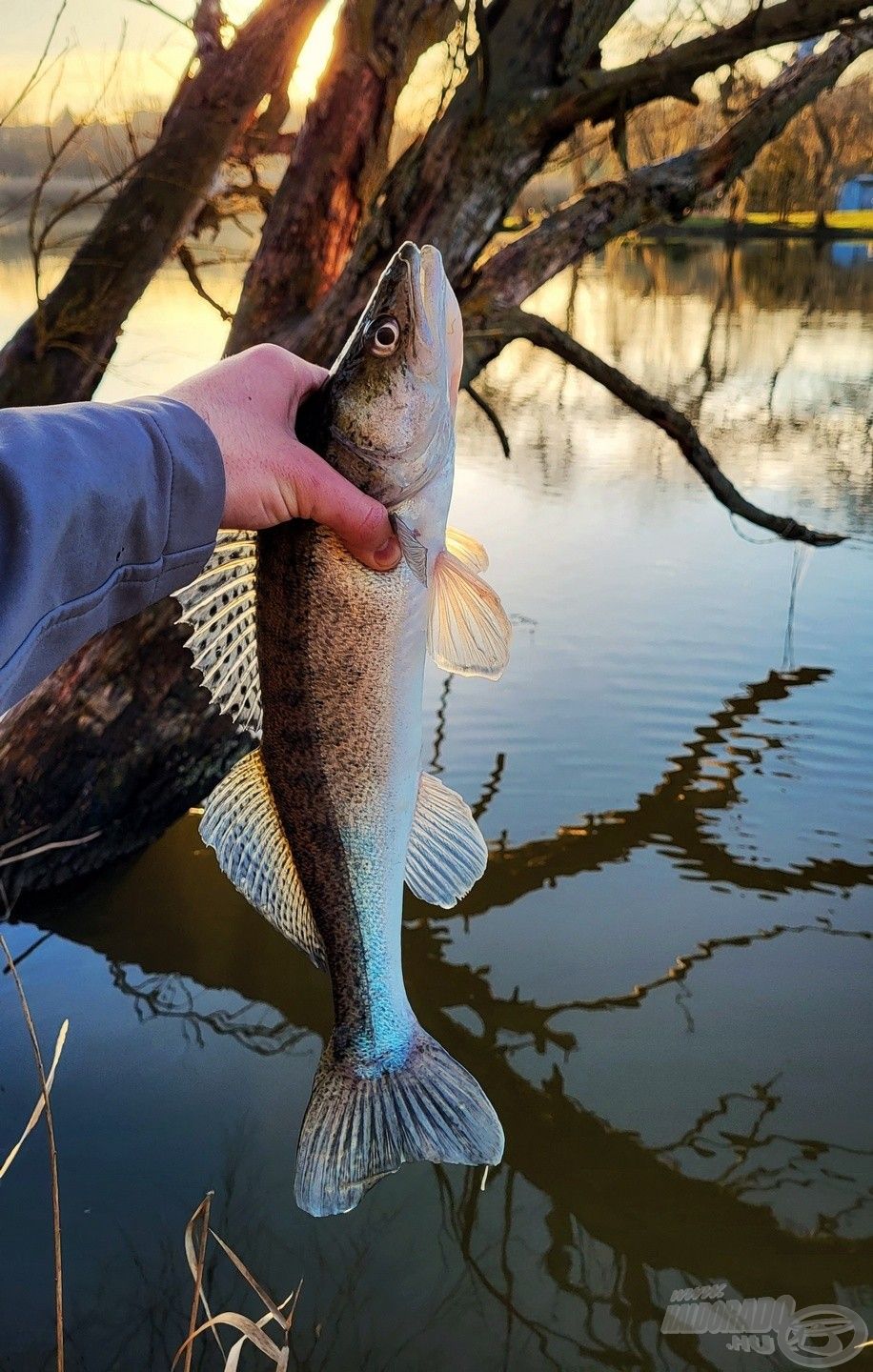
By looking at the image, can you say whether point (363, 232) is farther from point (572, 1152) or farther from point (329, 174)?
point (572, 1152)

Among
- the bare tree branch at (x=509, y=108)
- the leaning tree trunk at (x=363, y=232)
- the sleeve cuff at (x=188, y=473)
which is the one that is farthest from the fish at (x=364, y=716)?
the bare tree branch at (x=509, y=108)

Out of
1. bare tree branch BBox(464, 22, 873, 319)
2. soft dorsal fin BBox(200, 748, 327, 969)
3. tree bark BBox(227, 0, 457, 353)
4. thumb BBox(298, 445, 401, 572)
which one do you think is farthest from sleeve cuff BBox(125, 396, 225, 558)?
bare tree branch BBox(464, 22, 873, 319)

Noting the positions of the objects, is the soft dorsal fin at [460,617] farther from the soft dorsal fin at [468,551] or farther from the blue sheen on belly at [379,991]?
the blue sheen on belly at [379,991]

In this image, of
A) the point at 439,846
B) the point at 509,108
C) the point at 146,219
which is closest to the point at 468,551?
the point at 439,846

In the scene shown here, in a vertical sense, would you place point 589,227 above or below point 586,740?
above

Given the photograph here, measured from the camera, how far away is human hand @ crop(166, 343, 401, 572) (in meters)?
2.18

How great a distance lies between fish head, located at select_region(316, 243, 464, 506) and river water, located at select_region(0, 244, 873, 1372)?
2384mm

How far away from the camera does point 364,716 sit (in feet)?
7.85

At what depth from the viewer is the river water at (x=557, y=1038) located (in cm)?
335

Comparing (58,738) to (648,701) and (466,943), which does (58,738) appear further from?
(648,701)

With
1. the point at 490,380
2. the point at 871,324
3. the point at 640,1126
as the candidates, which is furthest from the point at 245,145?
the point at 871,324

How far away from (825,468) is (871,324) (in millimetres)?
12669

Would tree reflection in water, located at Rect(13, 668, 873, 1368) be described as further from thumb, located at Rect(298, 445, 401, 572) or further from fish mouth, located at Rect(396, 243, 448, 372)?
fish mouth, located at Rect(396, 243, 448, 372)

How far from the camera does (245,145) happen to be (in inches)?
304
